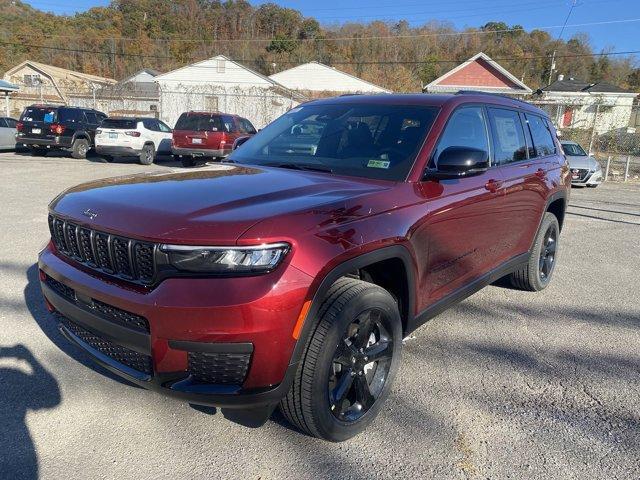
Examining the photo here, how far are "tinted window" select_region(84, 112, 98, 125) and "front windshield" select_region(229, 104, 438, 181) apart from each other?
16.2m

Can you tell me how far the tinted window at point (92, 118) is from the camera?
17.8m

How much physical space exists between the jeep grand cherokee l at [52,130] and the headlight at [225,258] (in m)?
16.9

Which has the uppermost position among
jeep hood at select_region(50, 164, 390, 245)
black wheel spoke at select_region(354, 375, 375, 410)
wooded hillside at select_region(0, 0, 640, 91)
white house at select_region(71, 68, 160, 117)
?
wooded hillside at select_region(0, 0, 640, 91)

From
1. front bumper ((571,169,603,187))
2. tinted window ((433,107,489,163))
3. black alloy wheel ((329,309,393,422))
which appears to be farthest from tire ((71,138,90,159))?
black alloy wheel ((329,309,393,422))

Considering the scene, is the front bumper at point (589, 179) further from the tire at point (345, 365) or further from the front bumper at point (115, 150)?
the tire at point (345, 365)

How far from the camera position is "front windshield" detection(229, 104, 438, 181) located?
3186 millimetres

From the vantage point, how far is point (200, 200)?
2467 mm

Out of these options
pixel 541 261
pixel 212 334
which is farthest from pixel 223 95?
pixel 212 334

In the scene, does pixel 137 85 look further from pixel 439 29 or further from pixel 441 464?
pixel 441 464

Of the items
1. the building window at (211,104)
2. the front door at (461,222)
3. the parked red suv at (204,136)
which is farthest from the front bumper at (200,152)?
the building window at (211,104)

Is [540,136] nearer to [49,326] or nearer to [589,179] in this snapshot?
[49,326]

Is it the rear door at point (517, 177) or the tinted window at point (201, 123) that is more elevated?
the tinted window at point (201, 123)

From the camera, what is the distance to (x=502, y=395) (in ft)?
10.3

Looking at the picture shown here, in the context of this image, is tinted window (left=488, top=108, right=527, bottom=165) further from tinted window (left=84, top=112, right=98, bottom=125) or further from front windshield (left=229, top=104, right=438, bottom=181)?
tinted window (left=84, top=112, right=98, bottom=125)
